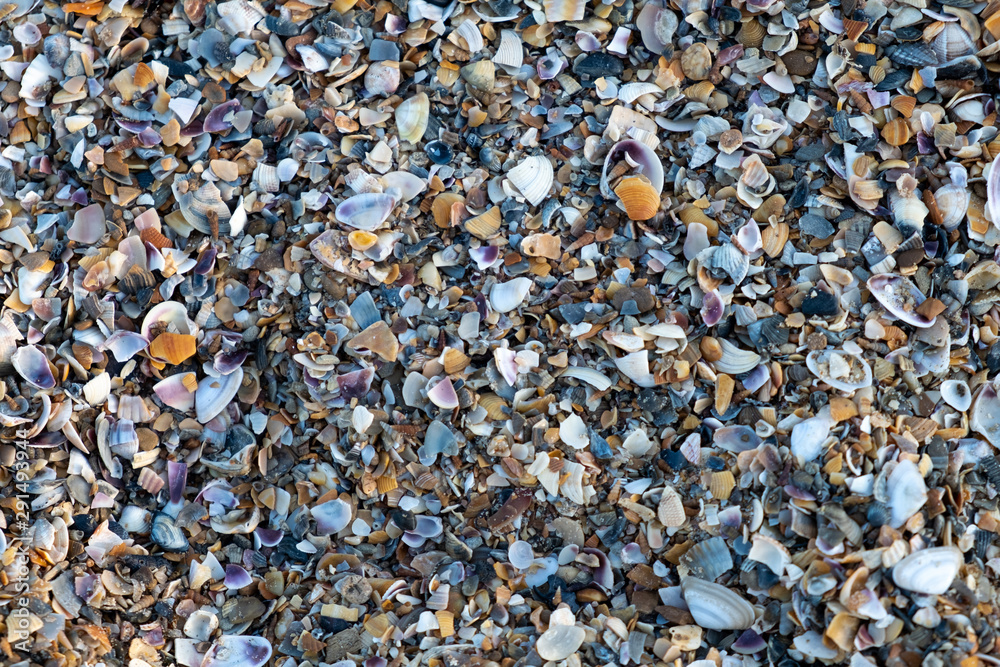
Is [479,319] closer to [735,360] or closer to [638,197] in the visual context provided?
[638,197]

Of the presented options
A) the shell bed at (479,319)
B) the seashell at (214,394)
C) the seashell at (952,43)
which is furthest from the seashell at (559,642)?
the seashell at (952,43)

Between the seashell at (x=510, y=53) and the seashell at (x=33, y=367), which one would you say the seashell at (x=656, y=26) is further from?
the seashell at (x=33, y=367)

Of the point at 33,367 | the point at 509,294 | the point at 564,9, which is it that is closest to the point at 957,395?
the point at 509,294

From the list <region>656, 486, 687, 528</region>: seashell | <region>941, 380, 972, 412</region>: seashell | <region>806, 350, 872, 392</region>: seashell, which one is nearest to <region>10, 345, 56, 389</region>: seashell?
<region>656, 486, 687, 528</region>: seashell

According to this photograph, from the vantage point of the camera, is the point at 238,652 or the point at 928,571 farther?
the point at 238,652

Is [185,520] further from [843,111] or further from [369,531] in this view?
[843,111]

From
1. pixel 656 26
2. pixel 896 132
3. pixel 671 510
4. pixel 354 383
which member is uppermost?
pixel 656 26

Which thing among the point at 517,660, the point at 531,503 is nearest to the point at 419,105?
the point at 531,503
